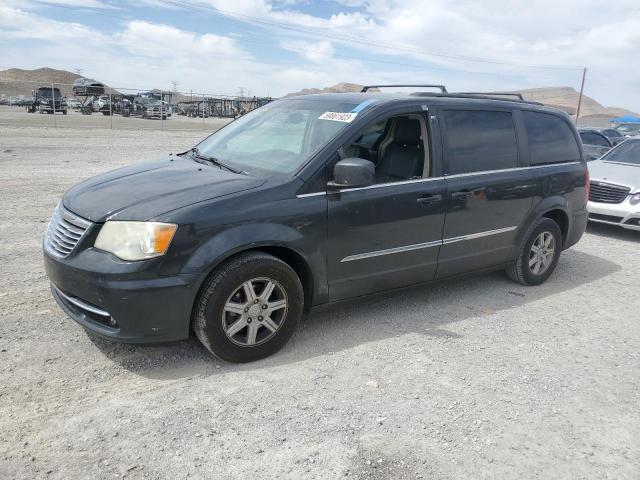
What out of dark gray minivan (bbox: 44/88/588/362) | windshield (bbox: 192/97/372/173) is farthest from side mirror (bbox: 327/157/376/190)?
windshield (bbox: 192/97/372/173)

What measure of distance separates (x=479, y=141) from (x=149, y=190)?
115 inches

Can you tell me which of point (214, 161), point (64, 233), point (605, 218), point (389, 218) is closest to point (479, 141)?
point (389, 218)

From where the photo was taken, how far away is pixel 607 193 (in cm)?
830

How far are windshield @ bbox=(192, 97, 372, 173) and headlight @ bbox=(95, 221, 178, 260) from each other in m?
0.96

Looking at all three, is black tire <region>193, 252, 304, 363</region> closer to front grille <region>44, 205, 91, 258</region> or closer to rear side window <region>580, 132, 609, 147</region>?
front grille <region>44, 205, 91, 258</region>

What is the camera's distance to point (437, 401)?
3273mm

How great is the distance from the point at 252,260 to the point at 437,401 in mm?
1460

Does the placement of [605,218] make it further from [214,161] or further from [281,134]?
[214,161]

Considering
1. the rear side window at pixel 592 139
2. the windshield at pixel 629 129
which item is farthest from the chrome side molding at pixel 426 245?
the windshield at pixel 629 129

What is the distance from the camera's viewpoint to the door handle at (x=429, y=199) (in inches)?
168

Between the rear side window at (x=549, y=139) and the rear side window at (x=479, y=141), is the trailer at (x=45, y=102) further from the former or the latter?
the rear side window at (x=479, y=141)

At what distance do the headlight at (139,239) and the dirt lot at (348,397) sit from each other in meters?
0.81

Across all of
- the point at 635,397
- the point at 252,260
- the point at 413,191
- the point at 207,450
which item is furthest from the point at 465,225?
the point at 207,450

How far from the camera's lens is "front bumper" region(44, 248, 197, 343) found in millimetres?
3113
